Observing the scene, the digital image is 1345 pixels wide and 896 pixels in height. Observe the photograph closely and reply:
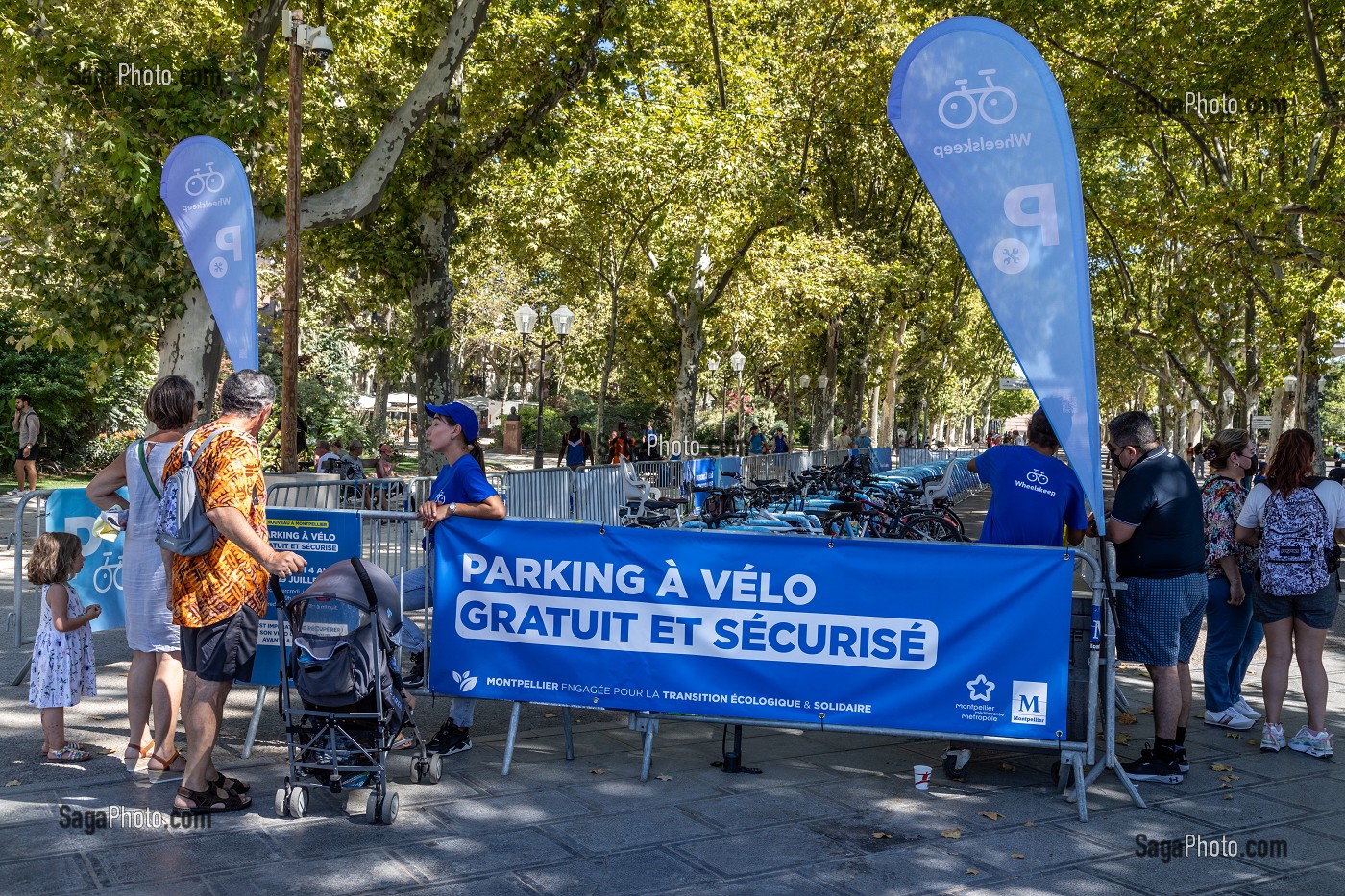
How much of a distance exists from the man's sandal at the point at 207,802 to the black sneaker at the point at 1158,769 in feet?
14.6

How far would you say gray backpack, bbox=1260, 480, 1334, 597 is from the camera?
6516 millimetres

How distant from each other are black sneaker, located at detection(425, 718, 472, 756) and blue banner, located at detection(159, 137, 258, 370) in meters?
3.90

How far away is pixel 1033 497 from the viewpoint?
6.29 metres

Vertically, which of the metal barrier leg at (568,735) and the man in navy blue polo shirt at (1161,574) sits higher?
the man in navy blue polo shirt at (1161,574)

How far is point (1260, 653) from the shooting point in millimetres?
9648

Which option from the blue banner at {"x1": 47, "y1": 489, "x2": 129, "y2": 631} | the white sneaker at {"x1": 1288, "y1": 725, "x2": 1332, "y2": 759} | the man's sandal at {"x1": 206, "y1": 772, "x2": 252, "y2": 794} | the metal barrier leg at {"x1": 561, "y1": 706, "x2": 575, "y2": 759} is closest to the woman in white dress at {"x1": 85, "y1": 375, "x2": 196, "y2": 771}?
the man's sandal at {"x1": 206, "y1": 772, "x2": 252, "y2": 794}

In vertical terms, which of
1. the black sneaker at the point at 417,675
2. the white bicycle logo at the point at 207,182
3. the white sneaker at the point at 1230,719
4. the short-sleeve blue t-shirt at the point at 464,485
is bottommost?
the white sneaker at the point at 1230,719

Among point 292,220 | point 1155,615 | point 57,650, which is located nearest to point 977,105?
point 1155,615

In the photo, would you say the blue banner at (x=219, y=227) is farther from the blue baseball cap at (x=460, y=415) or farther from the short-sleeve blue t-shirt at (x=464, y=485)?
the short-sleeve blue t-shirt at (x=464, y=485)

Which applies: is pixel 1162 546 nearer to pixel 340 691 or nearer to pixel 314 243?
pixel 340 691

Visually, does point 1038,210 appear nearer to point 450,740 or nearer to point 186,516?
point 450,740

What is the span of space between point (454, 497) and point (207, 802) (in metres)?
1.87

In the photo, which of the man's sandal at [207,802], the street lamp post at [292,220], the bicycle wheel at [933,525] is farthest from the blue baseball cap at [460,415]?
the bicycle wheel at [933,525]

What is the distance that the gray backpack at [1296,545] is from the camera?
6.52 m
